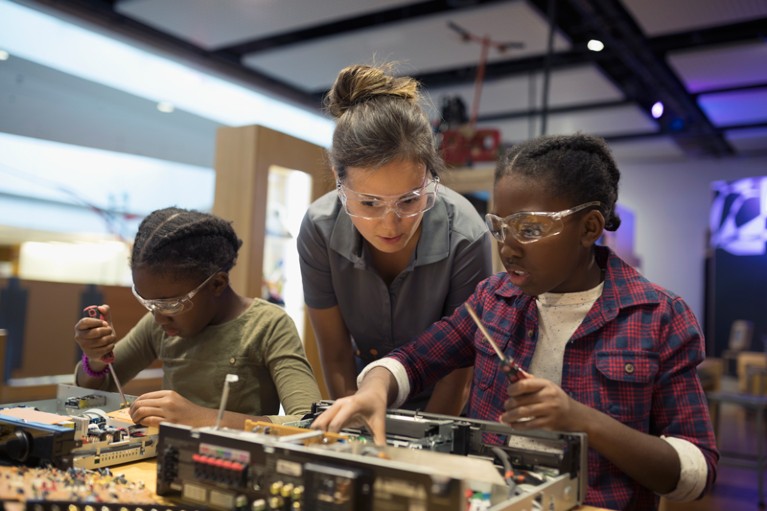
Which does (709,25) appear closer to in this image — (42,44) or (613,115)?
(613,115)

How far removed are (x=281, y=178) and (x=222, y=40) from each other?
11.8 ft

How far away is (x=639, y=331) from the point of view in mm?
1337

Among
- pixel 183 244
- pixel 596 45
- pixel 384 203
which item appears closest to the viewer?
pixel 384 203

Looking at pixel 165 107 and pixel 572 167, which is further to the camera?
pixel 165 107

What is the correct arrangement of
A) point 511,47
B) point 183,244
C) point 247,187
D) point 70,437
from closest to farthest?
1. point 70,437
2. point 183,244
3. point 247,187
4. point 511,47

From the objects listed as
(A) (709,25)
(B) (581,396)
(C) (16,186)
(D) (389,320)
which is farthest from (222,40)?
(B) (581,396)

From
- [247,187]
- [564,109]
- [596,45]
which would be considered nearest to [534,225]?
[247,187]

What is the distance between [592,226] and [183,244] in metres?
1.01

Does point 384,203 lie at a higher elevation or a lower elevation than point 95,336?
higher

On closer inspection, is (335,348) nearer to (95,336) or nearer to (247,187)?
(95,336)

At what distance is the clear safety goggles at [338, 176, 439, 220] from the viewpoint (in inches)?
63.4

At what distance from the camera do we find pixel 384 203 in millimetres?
1609

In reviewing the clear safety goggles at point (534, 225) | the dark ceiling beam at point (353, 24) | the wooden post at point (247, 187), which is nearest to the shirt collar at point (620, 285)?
the clear safety goggles at point (534, 225)

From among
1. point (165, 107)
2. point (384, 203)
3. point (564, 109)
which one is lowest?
point (384, 203)
